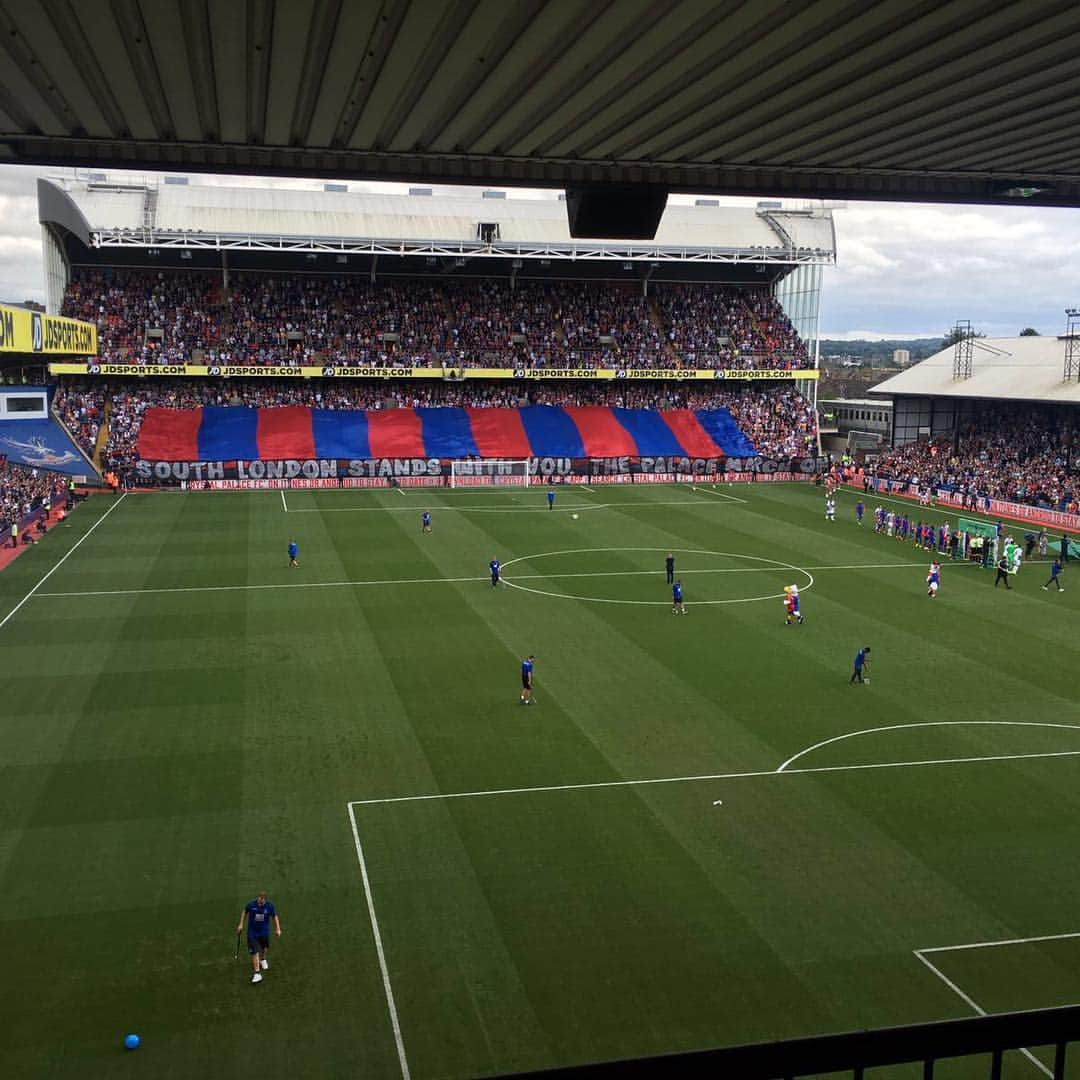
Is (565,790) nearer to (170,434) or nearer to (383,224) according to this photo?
(170,434)

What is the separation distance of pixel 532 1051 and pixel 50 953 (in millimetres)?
6425

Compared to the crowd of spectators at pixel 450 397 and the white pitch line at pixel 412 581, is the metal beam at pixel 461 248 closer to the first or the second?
the crowd of spectators at pixel 450 397

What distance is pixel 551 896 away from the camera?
622 inches

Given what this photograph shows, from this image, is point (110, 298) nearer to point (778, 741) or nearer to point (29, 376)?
point (29, 376)

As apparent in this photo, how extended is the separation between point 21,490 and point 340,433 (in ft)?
67.9

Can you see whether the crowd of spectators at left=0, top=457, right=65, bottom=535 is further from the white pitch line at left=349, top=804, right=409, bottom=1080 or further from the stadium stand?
the white pitch line at left=349, top=804, right=409, bottom=1080

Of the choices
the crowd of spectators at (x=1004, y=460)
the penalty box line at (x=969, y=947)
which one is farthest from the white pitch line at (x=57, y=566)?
the crowd of spectators at (x=1004, y=460)

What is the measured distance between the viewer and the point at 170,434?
65125mm

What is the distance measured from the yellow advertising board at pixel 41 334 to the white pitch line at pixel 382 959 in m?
28.8

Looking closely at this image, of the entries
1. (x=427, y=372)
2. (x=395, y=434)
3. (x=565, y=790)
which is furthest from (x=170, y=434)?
(x=565, y=790)

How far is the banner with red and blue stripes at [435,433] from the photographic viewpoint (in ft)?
214

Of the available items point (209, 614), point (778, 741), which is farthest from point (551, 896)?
point (209, 614)

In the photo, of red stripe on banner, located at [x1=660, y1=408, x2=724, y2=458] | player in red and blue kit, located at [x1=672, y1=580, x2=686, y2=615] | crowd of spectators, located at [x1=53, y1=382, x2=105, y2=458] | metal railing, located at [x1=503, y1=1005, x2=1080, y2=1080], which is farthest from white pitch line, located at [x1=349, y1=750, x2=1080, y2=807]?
crowd of spectators, located at [x1=53, y1=382, x2=105, y2=458]

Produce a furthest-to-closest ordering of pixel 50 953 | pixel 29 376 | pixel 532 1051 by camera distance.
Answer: pixel 29 376
pixel 50 953
pixel 532 1051
